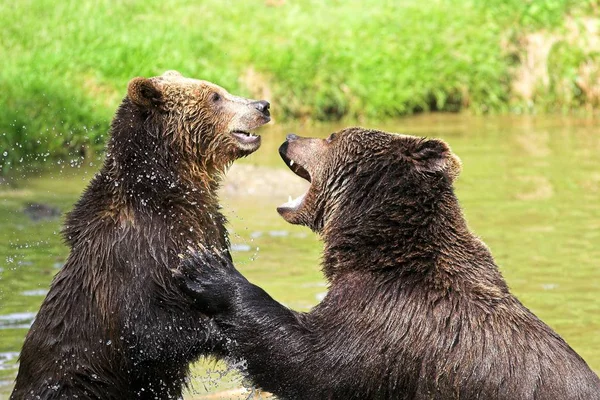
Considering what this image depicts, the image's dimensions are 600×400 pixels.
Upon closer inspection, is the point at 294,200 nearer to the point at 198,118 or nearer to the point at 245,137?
the point at 245,137

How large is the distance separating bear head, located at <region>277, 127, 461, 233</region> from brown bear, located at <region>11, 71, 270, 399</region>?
651mm

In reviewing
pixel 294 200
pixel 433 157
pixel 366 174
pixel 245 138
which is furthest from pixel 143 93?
pixel 433 157

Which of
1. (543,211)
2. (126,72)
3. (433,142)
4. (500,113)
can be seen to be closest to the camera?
(433,142)

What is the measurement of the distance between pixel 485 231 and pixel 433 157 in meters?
5.92

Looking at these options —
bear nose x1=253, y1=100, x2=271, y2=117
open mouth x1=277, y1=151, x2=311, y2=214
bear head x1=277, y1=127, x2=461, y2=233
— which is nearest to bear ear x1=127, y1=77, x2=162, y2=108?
bear nose x1=253, y1=100, x2=271, y2=117

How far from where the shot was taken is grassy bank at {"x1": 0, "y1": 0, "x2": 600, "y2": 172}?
51.1ft

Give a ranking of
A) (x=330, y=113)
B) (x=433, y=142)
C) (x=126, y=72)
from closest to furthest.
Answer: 1. (x=433, y=142)
2. (x=126, y=72)
3. (x=330, y=113)

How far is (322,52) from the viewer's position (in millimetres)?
17312

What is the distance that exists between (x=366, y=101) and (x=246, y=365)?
37.7ft

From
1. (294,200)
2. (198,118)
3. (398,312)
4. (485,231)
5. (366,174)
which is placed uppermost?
(198,118)

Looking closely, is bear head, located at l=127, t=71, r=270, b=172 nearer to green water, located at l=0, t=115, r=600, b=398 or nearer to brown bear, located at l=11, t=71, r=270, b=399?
brown bear, located at l=11, t=71, r=270, b=399

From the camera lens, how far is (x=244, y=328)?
598 cm

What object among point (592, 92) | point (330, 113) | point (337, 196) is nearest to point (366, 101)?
point (330, 113)

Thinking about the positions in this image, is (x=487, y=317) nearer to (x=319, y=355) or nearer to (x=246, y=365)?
(x=319, y=355)
